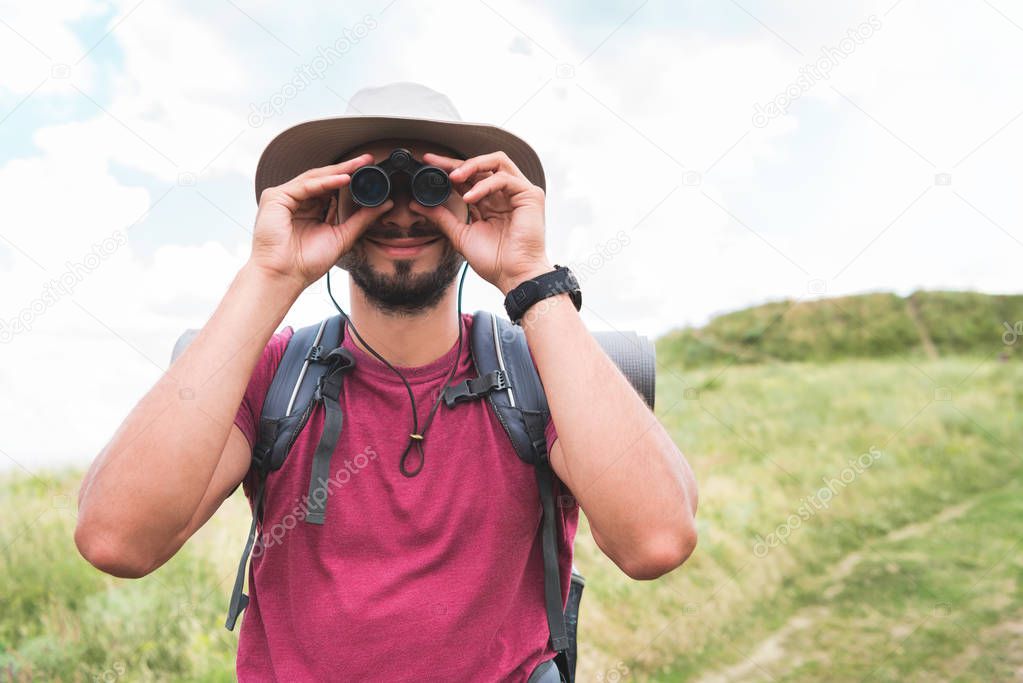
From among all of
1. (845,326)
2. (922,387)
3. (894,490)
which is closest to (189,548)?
(894,490)

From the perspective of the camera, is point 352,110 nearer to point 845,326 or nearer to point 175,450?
point 175,450

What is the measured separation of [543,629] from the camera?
2707 mm

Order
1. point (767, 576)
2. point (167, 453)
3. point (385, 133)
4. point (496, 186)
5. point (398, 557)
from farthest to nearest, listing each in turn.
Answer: point (767, 576), point (385, 133), point (496, 186), point (398, 557), point (167, 453)

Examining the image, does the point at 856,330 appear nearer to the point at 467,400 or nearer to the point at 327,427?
the point at 467,400

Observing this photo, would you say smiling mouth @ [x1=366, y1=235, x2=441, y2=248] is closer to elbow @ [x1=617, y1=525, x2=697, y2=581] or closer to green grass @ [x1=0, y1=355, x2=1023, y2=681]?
elbow @ [x1=617, y1=525, x2=697, y2=581]

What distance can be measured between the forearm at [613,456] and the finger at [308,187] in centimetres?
78

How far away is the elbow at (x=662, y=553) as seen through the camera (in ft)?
8.04

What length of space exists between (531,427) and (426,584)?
1.90ft

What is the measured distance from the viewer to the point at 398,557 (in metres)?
2.55

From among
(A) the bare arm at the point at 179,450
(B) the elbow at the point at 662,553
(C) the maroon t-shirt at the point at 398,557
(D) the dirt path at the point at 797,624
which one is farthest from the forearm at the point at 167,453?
(D) the dirt path at the point at 797,624

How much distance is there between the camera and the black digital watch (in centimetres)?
257

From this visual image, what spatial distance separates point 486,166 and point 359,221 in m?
0.45

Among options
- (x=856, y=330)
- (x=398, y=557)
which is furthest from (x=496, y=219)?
(x=856, y=330)

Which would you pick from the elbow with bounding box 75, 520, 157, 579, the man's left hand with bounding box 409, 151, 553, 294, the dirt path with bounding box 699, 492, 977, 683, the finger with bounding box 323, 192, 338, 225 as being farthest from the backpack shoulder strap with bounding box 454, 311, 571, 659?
the dirt path with bounding box 699, 492, 977, 683
